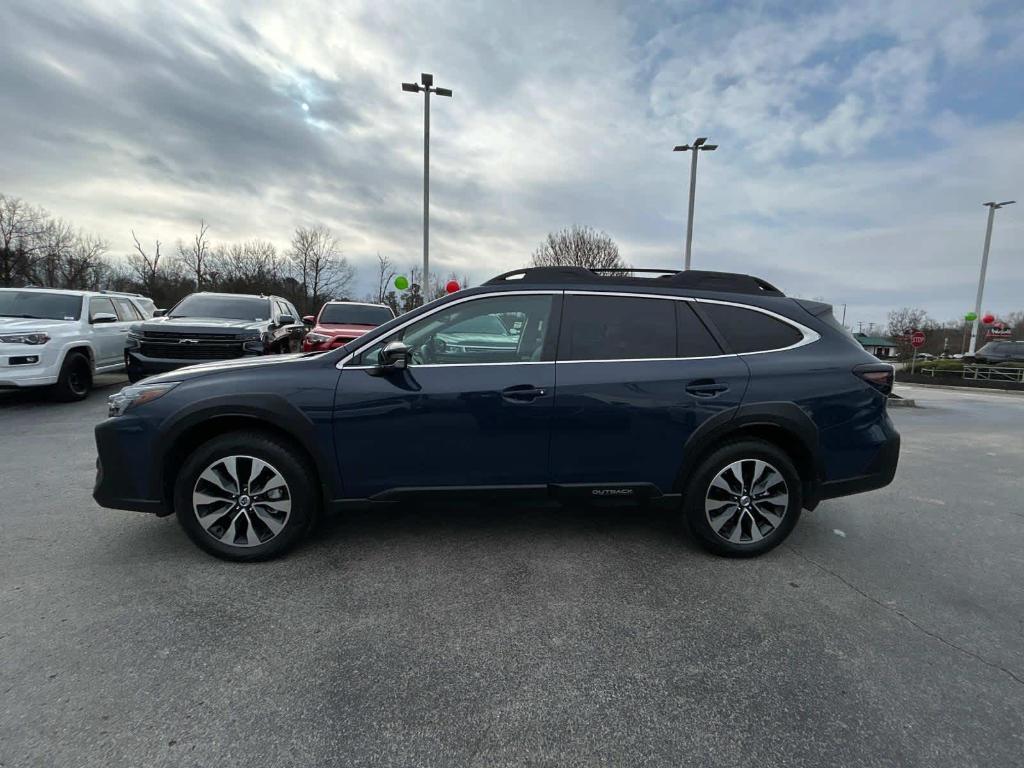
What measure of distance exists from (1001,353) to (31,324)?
3798cm

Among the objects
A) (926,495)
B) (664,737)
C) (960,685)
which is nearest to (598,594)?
(664,737)

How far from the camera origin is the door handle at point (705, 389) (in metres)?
3.16

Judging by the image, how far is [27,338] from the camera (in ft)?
24.6

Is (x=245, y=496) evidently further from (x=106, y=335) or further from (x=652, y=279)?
(x=106, y=335)

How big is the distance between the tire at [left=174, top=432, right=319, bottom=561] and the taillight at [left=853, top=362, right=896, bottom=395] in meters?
3.63

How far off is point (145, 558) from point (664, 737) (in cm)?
318

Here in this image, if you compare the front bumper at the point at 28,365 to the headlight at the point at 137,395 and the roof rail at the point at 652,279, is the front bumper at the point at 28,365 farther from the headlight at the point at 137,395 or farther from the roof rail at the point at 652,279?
the roof rail at the point at 652,279

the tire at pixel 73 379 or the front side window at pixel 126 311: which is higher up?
the front side window at pixel 126 311

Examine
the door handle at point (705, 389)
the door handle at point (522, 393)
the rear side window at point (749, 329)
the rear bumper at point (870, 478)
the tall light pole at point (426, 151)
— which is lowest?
the rear bumper at point (870, 478)

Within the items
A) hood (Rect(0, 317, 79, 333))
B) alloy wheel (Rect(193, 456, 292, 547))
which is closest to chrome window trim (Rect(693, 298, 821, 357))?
alloy wheel (Rect(193, 456, 292, 547))

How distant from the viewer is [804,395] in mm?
3234

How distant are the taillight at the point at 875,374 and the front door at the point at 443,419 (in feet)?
6.80

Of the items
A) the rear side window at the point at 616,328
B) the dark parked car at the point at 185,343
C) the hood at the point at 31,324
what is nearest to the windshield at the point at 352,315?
the dark parked car at the point at 185,343

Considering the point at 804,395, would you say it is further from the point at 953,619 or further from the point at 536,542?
the point at 536,542
